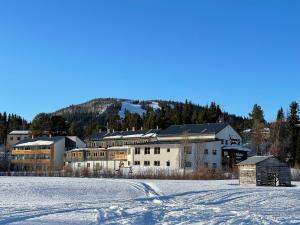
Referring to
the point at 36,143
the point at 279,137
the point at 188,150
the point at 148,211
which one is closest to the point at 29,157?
the point at 36,143

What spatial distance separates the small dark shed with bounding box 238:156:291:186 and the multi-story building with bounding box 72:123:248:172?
27.3 metres

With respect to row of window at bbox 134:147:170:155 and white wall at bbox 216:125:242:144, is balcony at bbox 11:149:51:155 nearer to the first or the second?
row of window at bbox 134:147:170:155

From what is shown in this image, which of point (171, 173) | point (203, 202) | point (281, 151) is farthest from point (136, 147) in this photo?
point (203, 202)

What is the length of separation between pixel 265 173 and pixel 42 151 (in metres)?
68.2

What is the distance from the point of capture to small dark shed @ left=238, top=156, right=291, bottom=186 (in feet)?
154

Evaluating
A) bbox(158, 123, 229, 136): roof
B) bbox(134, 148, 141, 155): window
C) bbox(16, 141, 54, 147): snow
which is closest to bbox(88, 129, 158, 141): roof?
bbox(158, 123, 229, 136): roof

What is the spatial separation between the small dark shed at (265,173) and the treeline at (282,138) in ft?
113

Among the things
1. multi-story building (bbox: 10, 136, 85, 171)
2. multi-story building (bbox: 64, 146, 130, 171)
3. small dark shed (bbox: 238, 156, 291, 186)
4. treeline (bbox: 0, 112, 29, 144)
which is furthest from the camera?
treeline (bbox: 0, 112, 29, 144)

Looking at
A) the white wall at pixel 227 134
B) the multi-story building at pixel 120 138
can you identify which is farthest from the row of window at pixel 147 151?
the white wall at pixel 227 134

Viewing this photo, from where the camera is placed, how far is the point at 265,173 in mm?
47469

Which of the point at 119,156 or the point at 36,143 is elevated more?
the point at 36,143

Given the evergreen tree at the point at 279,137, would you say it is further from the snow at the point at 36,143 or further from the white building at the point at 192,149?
the snow at the point at 36,143

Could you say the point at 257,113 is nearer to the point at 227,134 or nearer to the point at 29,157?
the point at 227,134

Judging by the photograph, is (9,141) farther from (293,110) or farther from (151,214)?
(151,214)
